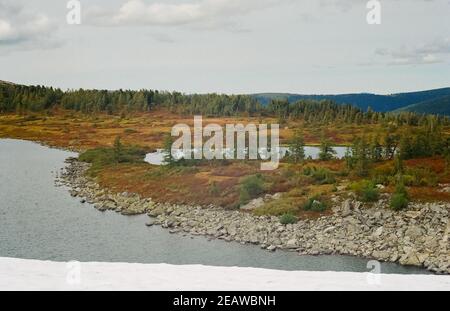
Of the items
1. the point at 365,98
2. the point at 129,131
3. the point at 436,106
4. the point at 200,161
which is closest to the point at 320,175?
the point at 200,161

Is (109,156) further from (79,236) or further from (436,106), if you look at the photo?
(436,106)

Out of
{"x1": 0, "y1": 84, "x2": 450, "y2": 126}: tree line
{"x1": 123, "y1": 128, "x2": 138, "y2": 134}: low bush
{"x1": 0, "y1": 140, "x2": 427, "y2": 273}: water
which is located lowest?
{"x1": 0, "y1": 140, "x2": 427, "y2": 273}: water

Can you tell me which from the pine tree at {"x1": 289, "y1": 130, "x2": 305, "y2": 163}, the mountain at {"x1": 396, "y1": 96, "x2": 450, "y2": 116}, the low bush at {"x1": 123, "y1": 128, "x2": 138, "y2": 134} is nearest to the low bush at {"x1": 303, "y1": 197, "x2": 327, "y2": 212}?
the pine tree at {"x1": 289, "y1": 130, "x2": 305, "y2": 163}

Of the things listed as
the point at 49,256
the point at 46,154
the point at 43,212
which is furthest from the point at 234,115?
the point at 49,256

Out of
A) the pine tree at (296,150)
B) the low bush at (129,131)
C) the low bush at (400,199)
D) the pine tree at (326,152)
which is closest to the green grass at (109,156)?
the low bush at (129,131)

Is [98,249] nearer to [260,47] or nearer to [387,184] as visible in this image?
[260,47]

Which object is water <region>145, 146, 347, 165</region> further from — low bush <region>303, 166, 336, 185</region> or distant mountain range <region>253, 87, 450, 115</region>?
distant mountain range <region>253, 87, 450, 115</region>

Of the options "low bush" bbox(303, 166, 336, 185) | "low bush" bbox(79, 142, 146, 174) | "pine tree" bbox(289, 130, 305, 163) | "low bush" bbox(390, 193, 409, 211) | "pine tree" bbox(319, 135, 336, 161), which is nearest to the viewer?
"low bush" bbox(390, 193, 409, 211)
